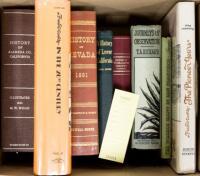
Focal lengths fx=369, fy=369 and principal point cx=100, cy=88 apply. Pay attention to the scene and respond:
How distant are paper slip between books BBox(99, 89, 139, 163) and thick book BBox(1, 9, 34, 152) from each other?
146mm

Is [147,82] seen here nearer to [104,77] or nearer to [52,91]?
[104,77]

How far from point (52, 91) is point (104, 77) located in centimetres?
14

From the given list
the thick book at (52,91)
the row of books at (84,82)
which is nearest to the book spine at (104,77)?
the row of books at (84,82)

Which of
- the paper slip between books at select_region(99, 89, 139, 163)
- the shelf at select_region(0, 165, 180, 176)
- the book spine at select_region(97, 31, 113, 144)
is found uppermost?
the book spine at select_region(97, 31, 113, 144)

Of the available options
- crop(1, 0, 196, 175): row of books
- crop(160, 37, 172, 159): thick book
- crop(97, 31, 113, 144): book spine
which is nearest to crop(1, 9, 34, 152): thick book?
crop(1, 0, 196, 175): row of books

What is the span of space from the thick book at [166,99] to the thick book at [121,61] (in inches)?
2.7

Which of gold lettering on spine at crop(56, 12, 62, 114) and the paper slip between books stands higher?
gold lettering on spine at crop(56, 12, 62, 114)

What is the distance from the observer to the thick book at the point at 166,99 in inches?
28.1

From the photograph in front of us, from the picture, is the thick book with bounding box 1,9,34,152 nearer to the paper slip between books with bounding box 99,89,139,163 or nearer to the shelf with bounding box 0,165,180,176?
the shelf with bounding box 0,165,180,176

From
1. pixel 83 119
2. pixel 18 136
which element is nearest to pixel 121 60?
pixel 83 119

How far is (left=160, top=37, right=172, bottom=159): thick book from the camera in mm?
713

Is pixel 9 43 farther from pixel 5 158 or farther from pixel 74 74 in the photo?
pixel 5 158

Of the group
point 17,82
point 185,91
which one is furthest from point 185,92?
point 17,82

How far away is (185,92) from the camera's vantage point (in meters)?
0.66
